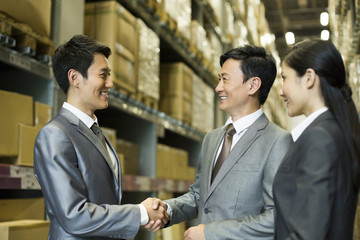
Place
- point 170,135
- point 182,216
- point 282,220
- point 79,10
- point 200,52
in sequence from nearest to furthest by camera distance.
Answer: point 282,220 < point 182,216 < point 79,10 < point 200,52 < point 170,135

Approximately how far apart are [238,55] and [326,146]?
113 centimetres

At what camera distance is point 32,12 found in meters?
3.05

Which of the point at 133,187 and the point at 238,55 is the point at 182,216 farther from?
the point at 133,187

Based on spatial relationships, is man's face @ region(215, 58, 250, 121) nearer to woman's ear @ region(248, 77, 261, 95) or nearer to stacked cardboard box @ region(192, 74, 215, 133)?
woman's ear @ region(248, 77, 261, 95)

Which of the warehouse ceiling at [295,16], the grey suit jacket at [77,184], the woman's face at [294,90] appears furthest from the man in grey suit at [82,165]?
the warehouse ceiling at [295,16]

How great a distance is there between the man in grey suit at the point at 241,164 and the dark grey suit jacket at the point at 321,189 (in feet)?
1.75

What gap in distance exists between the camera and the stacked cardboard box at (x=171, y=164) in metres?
5.06

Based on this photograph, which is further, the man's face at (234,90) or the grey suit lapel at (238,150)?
the man's face at (234,90)

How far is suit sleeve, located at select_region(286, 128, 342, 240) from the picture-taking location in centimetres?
165

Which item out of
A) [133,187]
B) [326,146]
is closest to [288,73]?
[326,146]

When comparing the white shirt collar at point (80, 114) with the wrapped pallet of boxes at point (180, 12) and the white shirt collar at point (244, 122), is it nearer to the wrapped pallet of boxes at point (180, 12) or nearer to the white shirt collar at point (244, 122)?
the white shirt collar at point (244, 122)

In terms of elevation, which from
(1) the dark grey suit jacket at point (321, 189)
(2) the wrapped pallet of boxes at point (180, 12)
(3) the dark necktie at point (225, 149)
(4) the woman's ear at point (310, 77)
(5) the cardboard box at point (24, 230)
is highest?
(2) the wrapped pallet of boxes at point (180, 12)

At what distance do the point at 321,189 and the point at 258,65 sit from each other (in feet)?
3.87

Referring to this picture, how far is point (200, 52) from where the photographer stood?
634 cm
